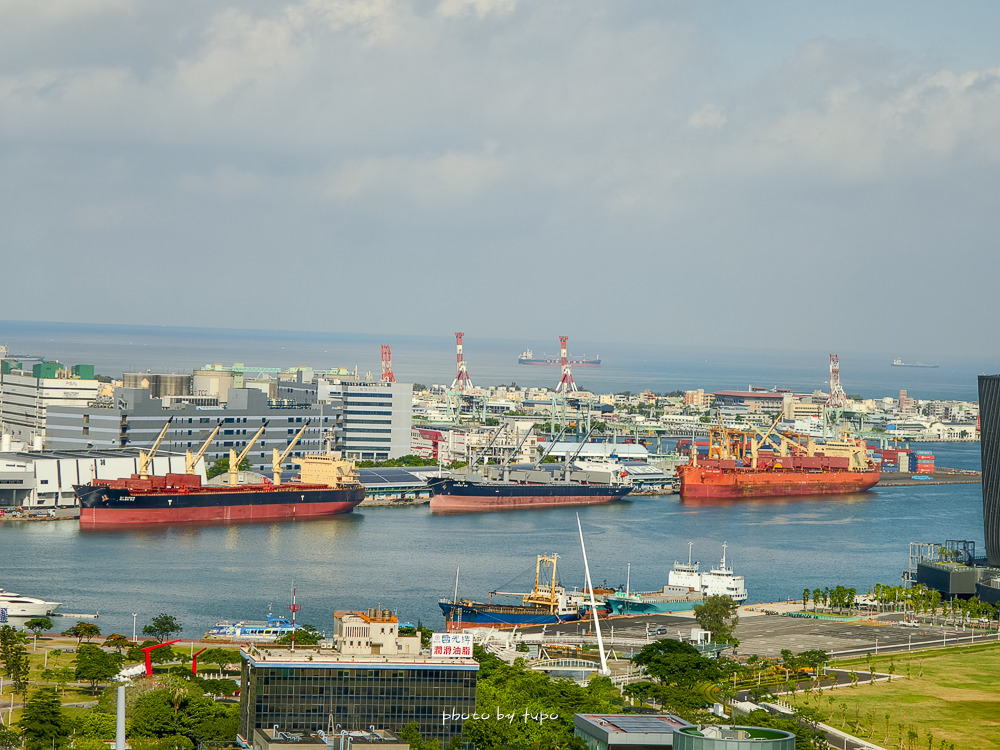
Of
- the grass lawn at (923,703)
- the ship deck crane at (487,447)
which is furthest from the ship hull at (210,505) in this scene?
the grass lawn at (923,703)

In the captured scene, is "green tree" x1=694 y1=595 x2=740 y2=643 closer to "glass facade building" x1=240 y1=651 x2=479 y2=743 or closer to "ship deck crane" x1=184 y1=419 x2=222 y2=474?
"glass facade building" x1=240 y1=651 x2=479 y2=743

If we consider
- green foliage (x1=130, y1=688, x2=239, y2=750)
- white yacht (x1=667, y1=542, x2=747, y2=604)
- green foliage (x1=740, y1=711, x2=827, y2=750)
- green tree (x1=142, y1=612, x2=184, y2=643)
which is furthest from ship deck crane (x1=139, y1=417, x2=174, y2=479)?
green foliage (x1=740, y1=711, x2=827, y2=750)

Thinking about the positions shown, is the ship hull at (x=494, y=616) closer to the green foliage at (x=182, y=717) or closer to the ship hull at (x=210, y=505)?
the green foliage at (x=182, y=717)

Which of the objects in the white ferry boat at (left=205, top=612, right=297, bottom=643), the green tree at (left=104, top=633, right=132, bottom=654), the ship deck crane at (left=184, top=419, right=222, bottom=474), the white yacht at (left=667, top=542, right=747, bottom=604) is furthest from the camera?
the ship deck crane at (left=184, top=419, right=222, bottom=474)

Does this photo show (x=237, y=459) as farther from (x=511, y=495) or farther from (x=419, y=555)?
(x=419, y=555)

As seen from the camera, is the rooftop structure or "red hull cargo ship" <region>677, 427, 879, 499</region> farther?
"red hull cargo ship" <region>677, 427, 879, 499</region>

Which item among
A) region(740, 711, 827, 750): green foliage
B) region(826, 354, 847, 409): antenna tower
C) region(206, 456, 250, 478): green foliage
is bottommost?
region(740, 711, 827, 750): green foliage

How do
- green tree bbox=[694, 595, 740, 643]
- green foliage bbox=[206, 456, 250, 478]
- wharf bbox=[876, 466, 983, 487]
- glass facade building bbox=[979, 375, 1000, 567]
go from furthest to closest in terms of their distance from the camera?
wharf bbox=[876, 466, 983, 487] → green foliage bbox=[206, 456, 250, 478] → glass facade building bbox=[979, 375, 1000, 567] → green tree bbox=[694, 595, 740, 643]
